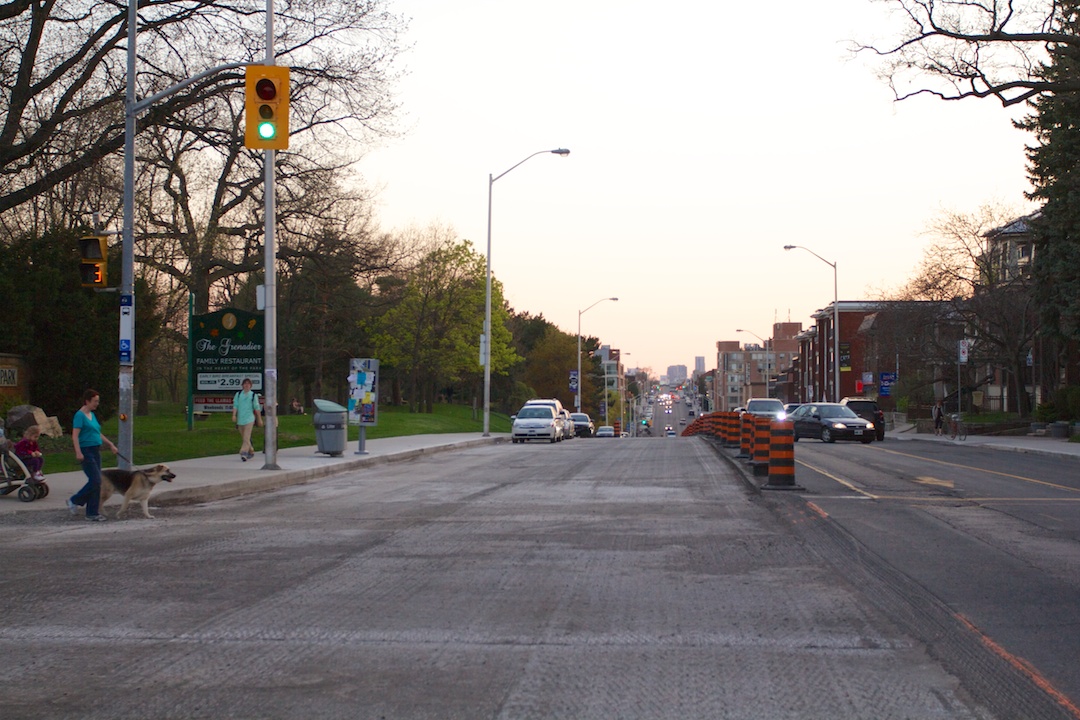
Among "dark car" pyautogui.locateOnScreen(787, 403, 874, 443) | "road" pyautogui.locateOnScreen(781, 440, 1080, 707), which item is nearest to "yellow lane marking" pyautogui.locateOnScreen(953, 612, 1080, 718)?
"road" pyautogui.locateOnScreen(781, 440, 1080, 707)

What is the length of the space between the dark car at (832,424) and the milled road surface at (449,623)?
25705 millimetres

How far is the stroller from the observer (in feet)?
48.5

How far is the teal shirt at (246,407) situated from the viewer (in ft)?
72.7

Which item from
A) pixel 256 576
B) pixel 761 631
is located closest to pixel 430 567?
pixel 256 576

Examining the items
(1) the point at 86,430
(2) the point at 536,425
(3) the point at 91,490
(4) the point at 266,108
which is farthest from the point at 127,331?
(2) the point at 536,425

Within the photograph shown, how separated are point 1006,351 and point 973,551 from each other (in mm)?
45185

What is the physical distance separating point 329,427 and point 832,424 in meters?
20.9

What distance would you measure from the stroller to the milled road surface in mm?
1417

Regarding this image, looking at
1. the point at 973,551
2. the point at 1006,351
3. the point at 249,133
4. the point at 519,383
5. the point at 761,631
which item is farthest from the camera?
the point at 519,383

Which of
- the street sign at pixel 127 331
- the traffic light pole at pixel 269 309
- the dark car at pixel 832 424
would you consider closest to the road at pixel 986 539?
the traffic light pole at pixel 269 309

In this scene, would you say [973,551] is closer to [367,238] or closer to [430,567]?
[430,567]

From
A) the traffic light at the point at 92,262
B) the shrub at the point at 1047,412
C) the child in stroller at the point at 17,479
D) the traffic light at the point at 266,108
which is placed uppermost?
the traffic light at the point at 266,108

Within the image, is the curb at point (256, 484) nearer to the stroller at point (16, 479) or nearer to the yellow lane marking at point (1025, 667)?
the stroller at point (16, 479)

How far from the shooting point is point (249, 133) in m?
16.5
